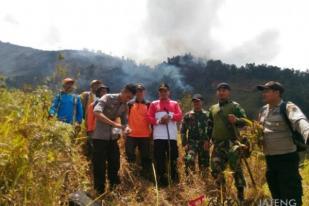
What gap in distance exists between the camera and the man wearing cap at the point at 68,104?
638 centimetres

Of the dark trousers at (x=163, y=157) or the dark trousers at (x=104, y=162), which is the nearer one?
the dark trousers at (x=104, y=162)

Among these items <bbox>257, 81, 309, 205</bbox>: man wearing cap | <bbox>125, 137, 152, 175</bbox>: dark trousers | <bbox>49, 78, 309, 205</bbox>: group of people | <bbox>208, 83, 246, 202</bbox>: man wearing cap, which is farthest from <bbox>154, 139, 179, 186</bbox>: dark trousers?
<bbox>257, 81, 309, 205</bbox>: man wearing cap

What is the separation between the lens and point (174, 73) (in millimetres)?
95750

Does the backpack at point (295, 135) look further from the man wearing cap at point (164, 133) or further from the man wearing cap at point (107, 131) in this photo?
the man wearing cap at point (164, 133)

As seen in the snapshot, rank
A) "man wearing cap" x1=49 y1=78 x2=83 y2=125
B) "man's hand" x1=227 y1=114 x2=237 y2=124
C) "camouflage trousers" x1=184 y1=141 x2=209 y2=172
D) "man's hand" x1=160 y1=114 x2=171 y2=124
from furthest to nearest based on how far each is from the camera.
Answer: "camouflage trousers" x1=184 y1=141 x2=209 y2=172
"man's hand" x1=160 y1=114 x2=171 y2=124
"man wearing cap" x1=49 y1=78 x2=83 y2=125
"man's hand" x1=227 y1=114 x2=237 y2=124

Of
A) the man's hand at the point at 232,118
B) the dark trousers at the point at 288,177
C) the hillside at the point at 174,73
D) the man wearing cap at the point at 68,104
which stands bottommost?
the dark trousers at the point at 288,177

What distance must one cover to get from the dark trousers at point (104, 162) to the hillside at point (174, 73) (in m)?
59.6

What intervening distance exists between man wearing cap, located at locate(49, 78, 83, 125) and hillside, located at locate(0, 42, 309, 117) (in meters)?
59.4

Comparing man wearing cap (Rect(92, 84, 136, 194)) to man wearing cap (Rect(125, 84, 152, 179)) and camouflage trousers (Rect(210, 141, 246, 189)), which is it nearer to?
man wearing cap (Rect(125, 84, 152, 179))

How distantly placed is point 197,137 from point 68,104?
2.31m

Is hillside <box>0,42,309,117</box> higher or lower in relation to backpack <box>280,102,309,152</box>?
higher

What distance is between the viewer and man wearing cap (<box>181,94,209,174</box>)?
7359 millimetres

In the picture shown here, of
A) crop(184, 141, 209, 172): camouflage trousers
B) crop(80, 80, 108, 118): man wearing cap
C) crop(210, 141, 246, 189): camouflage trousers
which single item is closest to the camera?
crop(210, 141, 246, 189): camouflage trousers

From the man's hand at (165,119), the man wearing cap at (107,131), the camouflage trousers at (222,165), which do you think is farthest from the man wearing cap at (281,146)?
the man's hand at (165,119)
